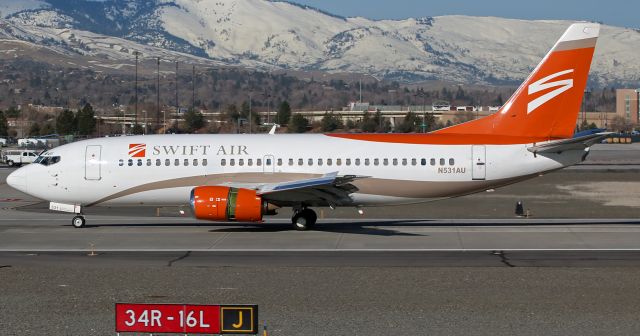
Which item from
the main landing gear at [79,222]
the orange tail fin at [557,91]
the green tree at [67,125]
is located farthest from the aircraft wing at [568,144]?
the green tree at [67,125]

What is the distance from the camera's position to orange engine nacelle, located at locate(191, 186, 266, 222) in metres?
33.6

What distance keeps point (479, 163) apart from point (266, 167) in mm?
7637

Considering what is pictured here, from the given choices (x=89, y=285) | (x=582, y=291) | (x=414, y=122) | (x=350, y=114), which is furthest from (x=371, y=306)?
(x=350, y=114)

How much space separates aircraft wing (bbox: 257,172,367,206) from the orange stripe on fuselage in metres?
2.01

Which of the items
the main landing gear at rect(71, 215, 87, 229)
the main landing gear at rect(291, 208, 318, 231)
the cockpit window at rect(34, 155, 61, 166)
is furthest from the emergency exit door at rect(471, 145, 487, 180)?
the cockpit window at rect(34, 155, 61, 166)

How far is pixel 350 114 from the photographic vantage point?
177750mm

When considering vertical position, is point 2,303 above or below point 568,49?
below

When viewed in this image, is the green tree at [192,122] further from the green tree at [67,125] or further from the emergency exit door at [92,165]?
the emergency exit door at [92,165]

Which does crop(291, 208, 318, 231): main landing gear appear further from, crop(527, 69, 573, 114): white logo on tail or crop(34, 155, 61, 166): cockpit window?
crop(34, 155, 61, 166): cockpit window

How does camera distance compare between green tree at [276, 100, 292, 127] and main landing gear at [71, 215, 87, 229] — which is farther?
green tree at [276, 100, 292, 127]

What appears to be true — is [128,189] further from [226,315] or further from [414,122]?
[414,122]

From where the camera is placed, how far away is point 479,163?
117 feet

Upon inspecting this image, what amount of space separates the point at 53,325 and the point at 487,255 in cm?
1395

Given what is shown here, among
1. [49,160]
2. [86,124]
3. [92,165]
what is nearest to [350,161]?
[92,165]
